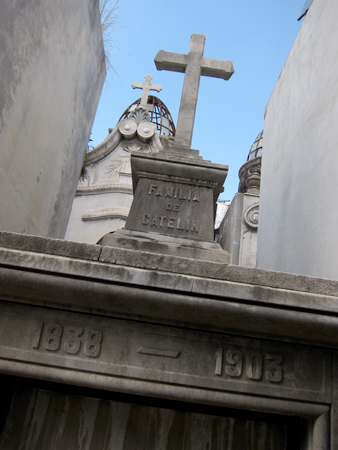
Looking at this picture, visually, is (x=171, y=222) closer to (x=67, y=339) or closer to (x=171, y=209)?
(x=171, y=209)

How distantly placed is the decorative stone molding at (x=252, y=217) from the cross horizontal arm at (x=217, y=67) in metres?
4.70

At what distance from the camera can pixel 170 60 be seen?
16.8 ft

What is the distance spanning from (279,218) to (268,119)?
2450 millimetres

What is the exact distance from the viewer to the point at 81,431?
9.52 ft

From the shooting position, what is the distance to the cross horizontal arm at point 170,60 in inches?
202

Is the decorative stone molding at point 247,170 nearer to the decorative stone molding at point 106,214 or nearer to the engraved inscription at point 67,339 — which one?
the decorative stone molding at point 106,214

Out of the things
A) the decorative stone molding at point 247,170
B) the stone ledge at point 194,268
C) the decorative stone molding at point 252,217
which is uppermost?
the decorative stone molding at point 247,170

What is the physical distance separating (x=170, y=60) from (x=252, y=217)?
506cm

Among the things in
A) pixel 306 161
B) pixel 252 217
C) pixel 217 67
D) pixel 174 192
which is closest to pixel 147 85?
pixel 217 67

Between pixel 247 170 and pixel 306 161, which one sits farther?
pixel 247 170

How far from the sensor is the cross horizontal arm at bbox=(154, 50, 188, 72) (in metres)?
5.12

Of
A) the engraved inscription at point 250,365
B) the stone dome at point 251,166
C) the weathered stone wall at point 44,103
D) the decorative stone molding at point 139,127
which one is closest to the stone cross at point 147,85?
the weathered stone wall at point 44,103

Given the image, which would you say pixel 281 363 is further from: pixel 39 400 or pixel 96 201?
pixel 96 201

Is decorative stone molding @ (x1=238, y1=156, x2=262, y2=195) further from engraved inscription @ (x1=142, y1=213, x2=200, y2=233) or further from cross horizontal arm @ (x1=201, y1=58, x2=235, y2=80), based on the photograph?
engraved inscription @ (x1=142, y1=213, x2=200, y2=233)
